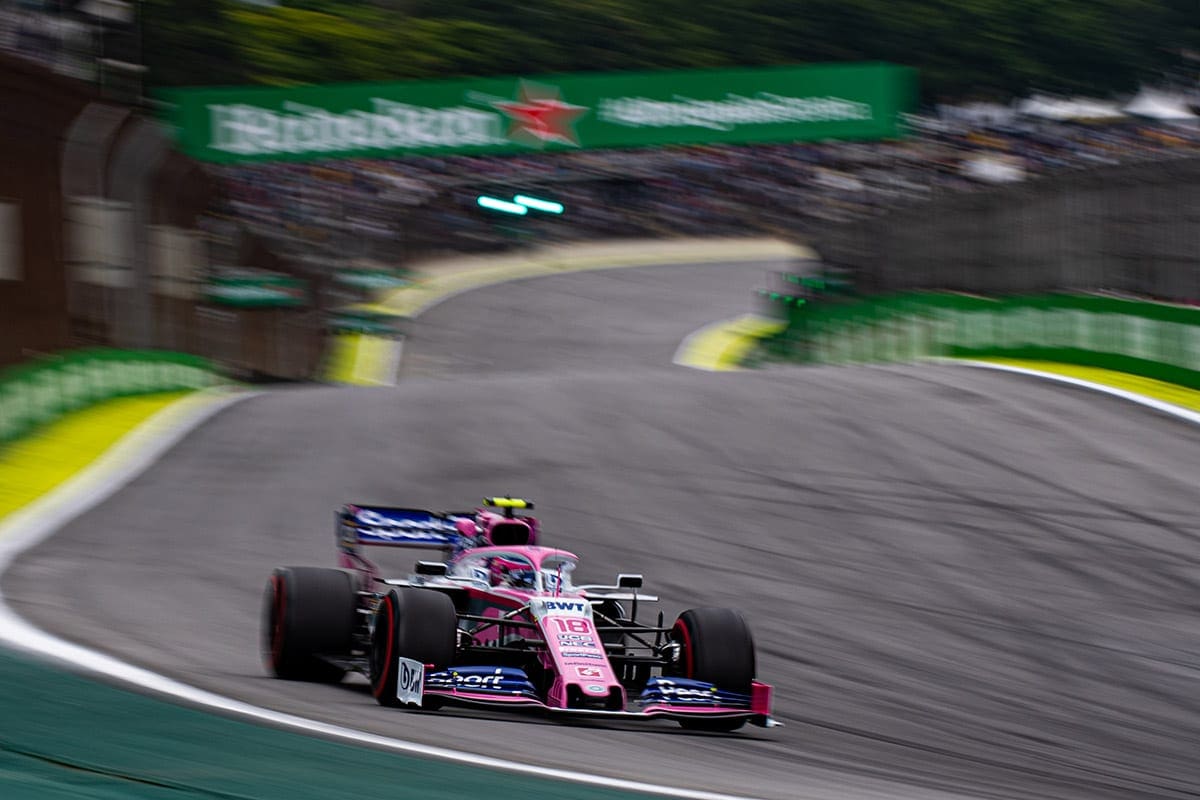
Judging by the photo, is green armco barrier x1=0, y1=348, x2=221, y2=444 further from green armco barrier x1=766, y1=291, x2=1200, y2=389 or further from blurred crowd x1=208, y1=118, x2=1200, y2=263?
blurred crowd x1=208, y1=118, x2=1200, y2=263

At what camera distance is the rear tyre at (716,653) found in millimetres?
7816

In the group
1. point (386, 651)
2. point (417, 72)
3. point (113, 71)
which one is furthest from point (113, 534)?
point (417, 72)

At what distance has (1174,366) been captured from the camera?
17047mm

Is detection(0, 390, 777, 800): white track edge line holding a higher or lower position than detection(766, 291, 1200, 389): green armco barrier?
lower

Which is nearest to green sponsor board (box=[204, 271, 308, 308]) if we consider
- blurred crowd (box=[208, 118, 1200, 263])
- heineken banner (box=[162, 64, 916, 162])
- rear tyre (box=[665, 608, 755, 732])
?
heineken banner (box=[162, 64, 916, 162])

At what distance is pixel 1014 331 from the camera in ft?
66.7

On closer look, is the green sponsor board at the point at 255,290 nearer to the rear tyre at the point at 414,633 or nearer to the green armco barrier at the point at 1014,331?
the green armco barrier at the point at 1014,331

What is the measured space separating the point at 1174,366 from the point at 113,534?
10438 millimetres

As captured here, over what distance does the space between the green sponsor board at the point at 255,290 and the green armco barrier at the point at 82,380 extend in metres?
2.08

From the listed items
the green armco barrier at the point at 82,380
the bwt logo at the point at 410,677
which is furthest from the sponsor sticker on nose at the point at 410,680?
the green armco barrier at the point at 82,380

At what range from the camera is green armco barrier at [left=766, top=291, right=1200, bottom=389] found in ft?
56.7

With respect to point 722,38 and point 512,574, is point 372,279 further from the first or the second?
point 722,38

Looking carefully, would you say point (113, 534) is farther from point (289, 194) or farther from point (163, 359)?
point (289, 194)

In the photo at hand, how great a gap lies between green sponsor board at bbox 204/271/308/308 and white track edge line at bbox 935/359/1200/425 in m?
9.93
